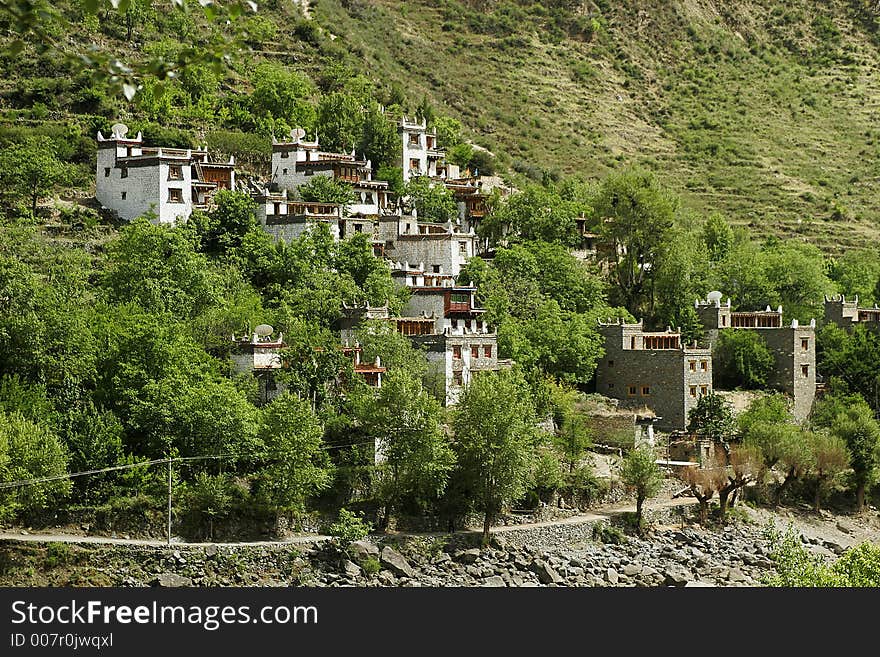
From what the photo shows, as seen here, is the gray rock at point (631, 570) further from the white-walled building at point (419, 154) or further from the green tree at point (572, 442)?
the white-walled building at point (419, 154)

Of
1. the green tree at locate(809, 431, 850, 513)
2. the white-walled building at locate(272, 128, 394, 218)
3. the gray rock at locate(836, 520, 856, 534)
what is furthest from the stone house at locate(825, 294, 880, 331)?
the white-walled building at locate(272, 128, 394, 218)

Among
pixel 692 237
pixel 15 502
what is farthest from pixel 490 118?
pixel 15 502

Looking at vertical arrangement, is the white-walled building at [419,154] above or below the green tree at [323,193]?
above

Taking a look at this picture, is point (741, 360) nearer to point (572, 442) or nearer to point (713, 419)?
point (713, 419)

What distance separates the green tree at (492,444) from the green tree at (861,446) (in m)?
14.5

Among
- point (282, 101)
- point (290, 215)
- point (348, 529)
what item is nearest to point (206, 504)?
point (348, 529)

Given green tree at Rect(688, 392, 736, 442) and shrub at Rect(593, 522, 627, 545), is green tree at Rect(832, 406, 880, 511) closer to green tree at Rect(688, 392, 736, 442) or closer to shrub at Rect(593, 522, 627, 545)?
green tree at Rect(688, 392, 736, 442)

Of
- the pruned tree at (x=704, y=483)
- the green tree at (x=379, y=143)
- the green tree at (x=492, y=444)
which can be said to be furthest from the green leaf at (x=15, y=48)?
the green tree at (x=379, y=143)

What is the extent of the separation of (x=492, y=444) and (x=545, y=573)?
13.8ft

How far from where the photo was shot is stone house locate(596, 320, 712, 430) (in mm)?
53750

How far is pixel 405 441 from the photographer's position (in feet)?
141

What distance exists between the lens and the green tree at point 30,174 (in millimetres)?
58625

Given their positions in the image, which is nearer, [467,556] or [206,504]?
[206,504]

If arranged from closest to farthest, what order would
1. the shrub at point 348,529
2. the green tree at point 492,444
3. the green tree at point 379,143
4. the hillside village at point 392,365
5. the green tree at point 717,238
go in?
1. the shrub at point 348,529
2. the hillside village at point 392,365
3. the green tree at point 492,444
4. the green tree at point 379,143
5. the green tree at point 717,238
